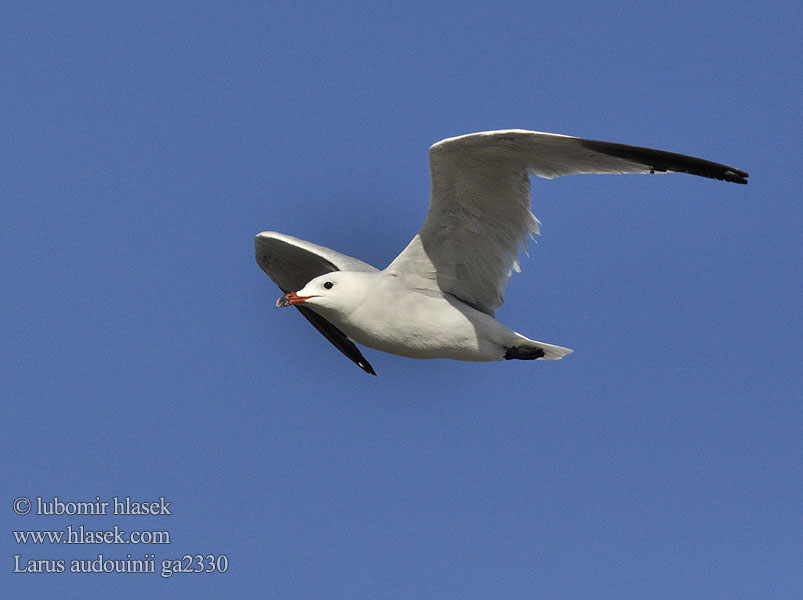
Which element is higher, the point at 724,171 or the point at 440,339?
the point at 724,171

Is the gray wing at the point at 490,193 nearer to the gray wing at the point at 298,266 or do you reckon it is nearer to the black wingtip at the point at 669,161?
the black wingtip at the point at 669,161

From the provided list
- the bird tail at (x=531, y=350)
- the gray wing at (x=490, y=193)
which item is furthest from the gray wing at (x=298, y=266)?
the bird tail at (x=531, y=350)

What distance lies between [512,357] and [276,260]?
12.9 feet

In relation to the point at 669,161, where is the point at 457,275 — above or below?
below

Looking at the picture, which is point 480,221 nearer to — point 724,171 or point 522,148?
point 522,148

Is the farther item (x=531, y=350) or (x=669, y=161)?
(x=531, y=350)

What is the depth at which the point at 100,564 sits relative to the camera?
11.1m

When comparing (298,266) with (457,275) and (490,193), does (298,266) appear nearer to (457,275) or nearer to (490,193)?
(457,275)

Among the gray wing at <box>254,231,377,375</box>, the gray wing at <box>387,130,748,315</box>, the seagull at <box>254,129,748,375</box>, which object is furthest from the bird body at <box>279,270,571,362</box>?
the gray wing at <box>254,231,377,375</box>

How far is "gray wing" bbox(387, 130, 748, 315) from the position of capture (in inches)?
336

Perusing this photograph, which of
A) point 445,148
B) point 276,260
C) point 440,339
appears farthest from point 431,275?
point 276,260

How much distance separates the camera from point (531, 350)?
32.7 ft

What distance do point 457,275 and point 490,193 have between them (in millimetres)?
1048

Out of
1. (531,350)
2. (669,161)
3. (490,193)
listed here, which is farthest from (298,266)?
(669,161)
